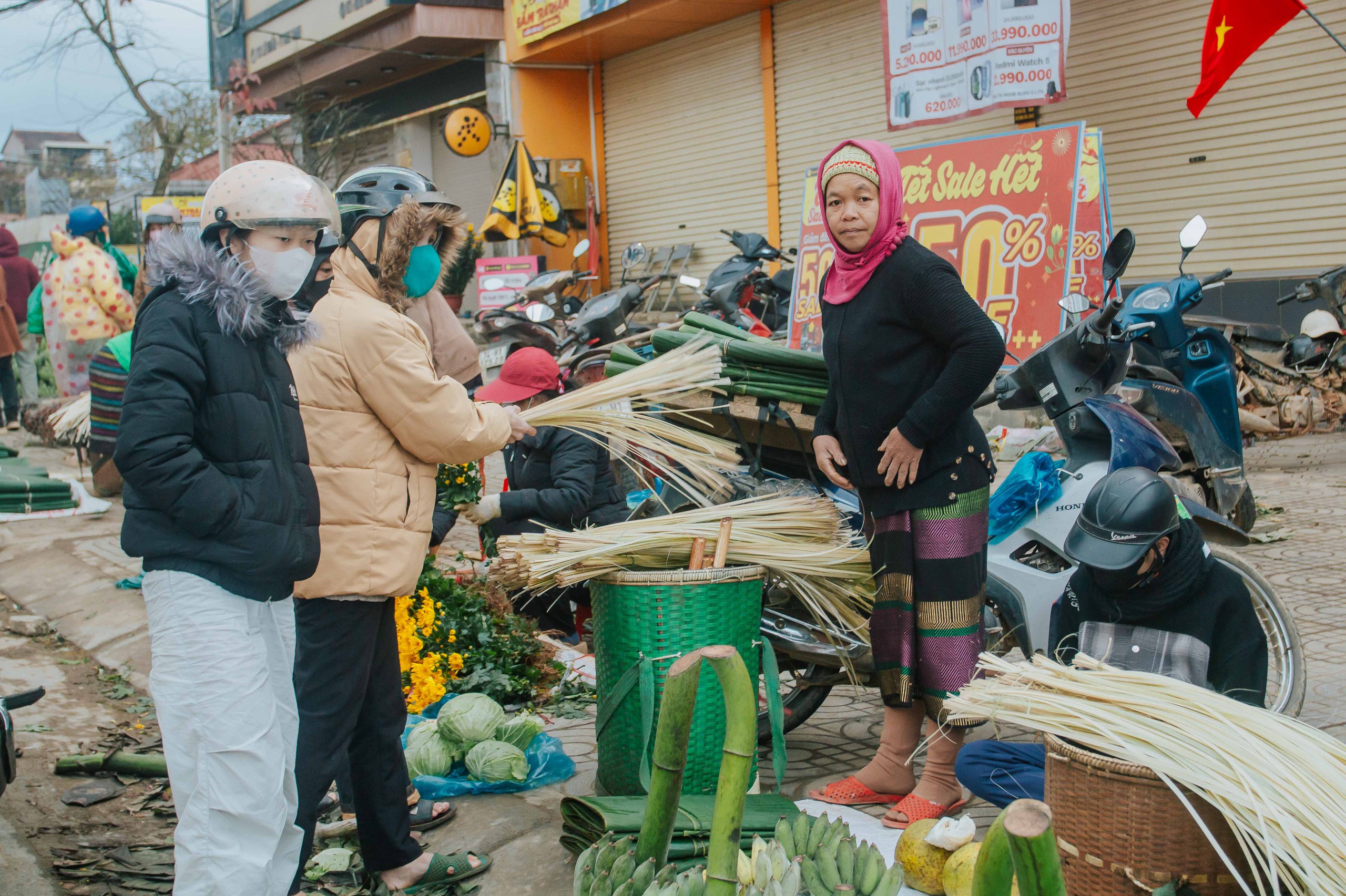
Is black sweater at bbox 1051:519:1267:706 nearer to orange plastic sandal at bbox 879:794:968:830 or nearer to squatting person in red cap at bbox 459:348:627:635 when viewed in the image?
orange plastic sandal at bbox 879:794:968:830

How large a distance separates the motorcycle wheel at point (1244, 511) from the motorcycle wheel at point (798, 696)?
263 centimetres

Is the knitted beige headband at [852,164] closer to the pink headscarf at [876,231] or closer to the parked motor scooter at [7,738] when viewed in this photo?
the pink headscarf at [876,231]

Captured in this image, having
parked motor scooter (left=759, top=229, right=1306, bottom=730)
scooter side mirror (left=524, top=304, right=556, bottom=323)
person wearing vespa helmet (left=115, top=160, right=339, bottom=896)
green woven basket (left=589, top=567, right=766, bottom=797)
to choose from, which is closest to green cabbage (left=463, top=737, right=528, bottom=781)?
green woven basket (left=589, top=567, right=766, bottom=797)

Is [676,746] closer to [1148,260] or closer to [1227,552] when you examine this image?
[1227,552]

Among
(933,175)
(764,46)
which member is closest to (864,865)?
(933,175)

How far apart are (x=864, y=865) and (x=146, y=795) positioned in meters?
2.79

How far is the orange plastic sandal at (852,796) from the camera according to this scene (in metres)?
3.29

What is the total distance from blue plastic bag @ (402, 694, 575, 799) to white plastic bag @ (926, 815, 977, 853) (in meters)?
1.49

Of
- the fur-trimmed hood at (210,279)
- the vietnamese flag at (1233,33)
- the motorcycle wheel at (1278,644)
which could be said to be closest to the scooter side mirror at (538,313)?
the vietnamese flag at (1233,33)

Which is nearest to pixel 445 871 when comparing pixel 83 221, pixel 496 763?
pixel 496 763

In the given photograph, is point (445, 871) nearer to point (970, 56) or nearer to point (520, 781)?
point (520, 781)

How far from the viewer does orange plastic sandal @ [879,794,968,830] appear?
10.2ft

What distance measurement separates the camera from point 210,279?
241 cm

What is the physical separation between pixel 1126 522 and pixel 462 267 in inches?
81.6
